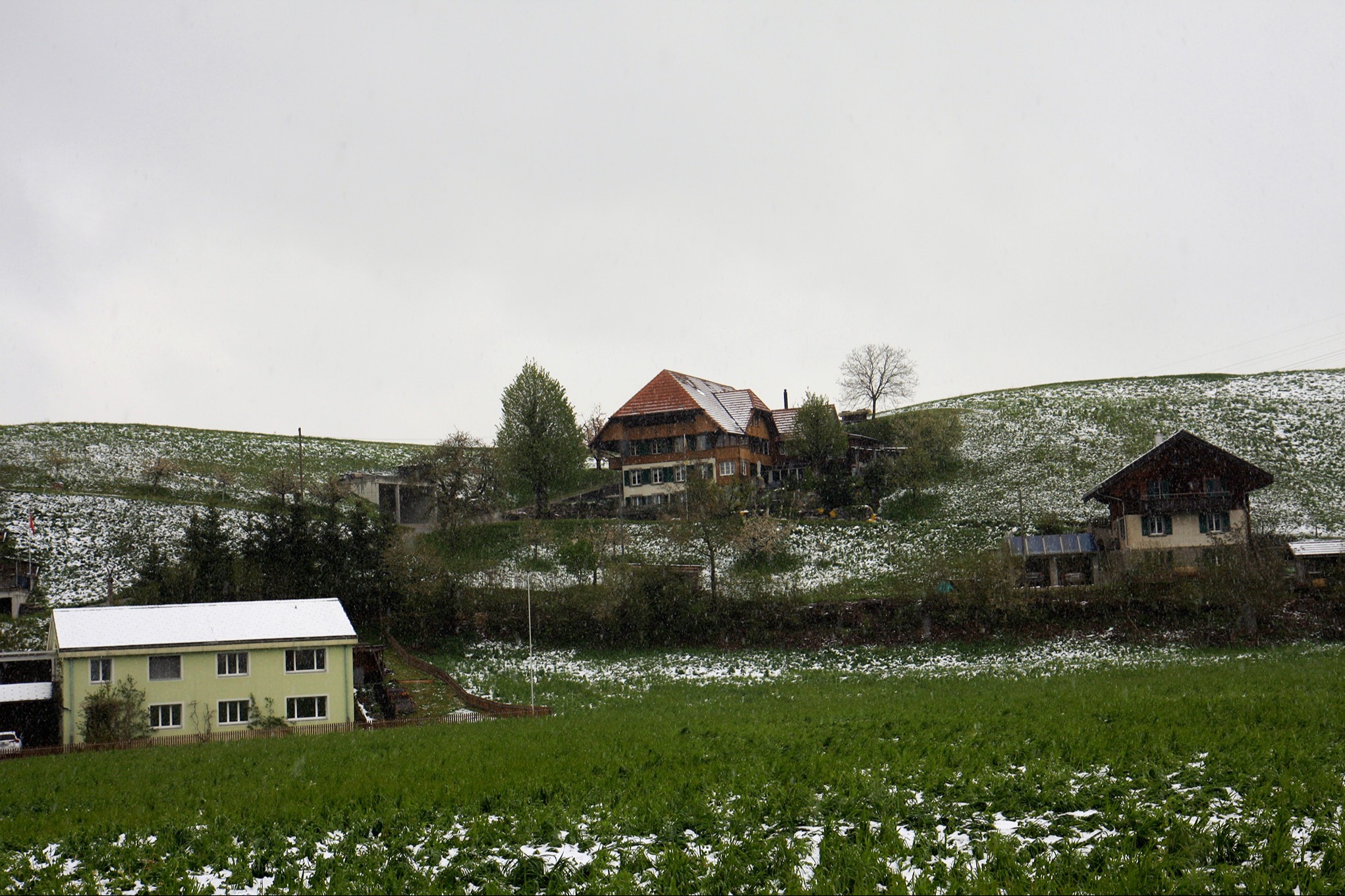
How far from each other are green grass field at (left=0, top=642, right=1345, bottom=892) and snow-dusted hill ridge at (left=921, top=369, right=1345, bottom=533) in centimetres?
4209

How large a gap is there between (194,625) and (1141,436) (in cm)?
7065

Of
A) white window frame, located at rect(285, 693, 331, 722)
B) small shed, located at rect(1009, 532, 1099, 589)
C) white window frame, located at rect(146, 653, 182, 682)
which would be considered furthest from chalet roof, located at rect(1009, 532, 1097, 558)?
white window frame, located at rect(146, 653, 182, 682)

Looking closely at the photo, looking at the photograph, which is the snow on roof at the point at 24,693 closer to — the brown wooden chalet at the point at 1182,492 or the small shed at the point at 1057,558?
the small shed at the point at 1057,558

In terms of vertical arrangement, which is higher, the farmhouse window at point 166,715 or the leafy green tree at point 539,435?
the leafy green tree at point 539,435

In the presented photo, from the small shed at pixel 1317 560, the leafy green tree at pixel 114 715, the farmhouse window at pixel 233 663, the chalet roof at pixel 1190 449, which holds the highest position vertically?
the chalet roof at pixel 1190 449

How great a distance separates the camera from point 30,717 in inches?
1468

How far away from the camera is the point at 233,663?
124ft

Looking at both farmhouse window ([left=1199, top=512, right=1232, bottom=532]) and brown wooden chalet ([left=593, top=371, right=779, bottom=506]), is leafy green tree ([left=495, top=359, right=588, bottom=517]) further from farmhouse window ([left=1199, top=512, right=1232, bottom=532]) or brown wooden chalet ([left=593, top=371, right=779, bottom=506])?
farmhouse window ([left=1199, top=512, right=1232, bottom=532])

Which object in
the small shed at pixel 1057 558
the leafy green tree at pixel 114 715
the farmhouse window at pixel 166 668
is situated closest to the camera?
the leafy green tree at pixel 114 715

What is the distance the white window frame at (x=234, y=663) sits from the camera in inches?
1474

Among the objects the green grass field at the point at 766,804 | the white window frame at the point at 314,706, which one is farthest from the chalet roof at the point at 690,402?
the green grass field at the point at 766,804

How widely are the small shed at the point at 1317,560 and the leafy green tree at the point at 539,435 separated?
43071 millimetres

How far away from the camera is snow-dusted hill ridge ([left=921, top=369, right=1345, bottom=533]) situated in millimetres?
65438

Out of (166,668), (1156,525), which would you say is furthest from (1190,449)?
(166,668)
